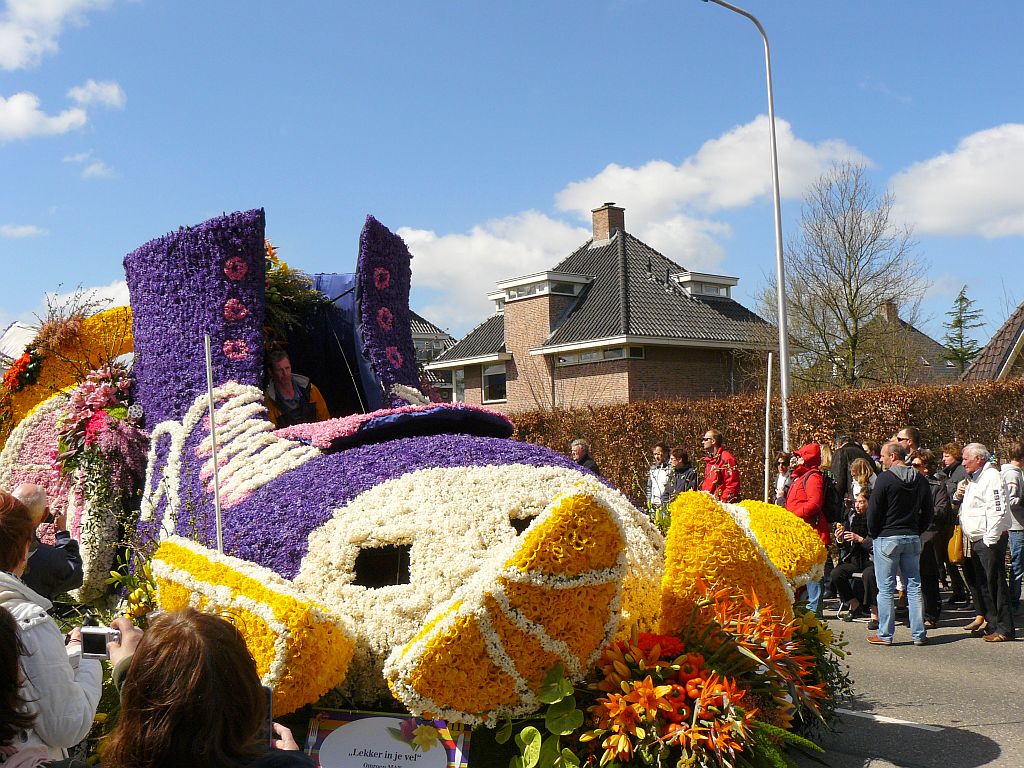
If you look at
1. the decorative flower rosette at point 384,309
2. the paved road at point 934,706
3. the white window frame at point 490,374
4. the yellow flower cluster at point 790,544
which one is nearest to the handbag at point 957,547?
the paved road at point 934,706

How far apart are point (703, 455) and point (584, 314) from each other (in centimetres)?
1397

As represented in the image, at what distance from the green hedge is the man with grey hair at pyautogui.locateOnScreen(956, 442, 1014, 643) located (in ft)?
14.1

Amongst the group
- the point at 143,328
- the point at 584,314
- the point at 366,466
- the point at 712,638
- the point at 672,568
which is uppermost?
the point at 584,314

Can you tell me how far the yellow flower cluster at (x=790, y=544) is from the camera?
476cm

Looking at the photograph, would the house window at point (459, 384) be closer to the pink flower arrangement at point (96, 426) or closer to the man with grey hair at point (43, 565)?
the pink flower arrangement at point (96, 426)

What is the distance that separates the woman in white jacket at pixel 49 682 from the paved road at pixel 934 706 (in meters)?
3.66

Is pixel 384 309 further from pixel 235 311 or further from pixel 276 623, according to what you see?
pixel 276 623

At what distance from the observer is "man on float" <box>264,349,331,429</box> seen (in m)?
5.96

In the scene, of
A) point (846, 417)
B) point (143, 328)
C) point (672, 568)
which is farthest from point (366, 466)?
point (846, 417)

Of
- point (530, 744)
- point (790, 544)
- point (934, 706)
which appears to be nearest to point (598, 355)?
point (934, 706)

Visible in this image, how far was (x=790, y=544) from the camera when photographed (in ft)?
15.8

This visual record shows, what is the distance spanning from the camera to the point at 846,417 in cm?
1284

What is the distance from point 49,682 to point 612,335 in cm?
2409

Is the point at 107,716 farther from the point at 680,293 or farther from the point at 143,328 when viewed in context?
the point at 680,293
